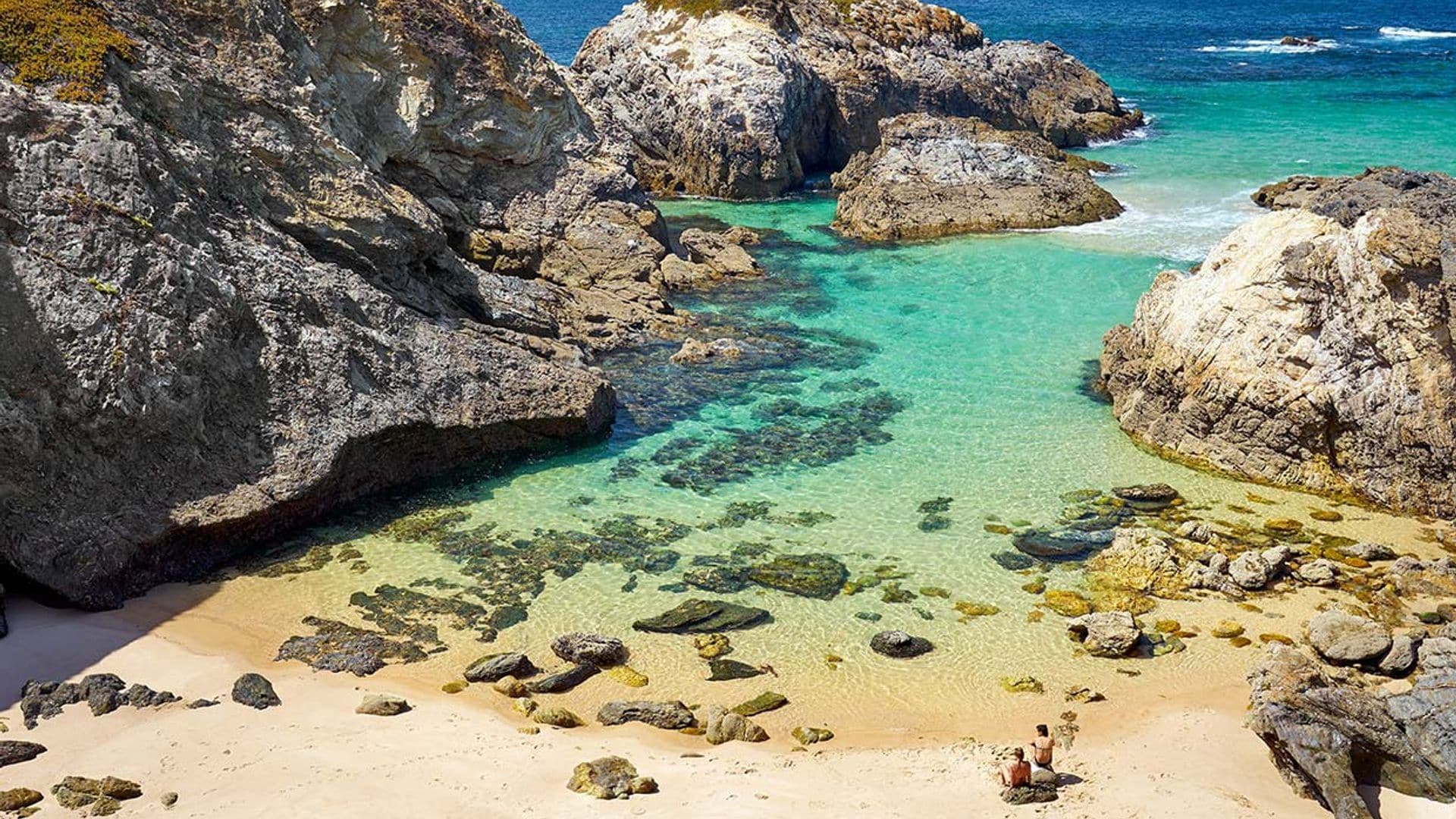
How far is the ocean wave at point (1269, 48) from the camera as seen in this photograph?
97.2m

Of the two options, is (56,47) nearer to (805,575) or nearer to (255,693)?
(255,693)

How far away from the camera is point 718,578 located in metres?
20.2

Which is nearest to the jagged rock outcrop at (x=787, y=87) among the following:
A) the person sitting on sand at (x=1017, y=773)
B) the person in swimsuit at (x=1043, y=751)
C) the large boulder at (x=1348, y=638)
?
the large boulder at (x=1348, y=638)

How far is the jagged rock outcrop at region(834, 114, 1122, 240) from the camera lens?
148 ft

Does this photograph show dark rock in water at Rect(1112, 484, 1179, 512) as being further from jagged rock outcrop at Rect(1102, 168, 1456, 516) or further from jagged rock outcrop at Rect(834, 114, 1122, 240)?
jagged rock outcrop at Rect(834, 114, 1122, 240)

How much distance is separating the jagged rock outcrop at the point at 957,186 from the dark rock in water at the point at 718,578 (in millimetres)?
25899

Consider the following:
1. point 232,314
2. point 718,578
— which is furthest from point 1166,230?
point 232,314

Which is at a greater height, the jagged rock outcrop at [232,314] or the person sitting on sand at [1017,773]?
the jagged rock outcrop at [232,314]

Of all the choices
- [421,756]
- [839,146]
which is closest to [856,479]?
[421,756]

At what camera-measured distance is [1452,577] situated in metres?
19.7

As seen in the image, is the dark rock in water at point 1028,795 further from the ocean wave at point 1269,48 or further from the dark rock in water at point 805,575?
the ocean wave at point 1269,48

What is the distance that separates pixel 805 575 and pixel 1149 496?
287 inches

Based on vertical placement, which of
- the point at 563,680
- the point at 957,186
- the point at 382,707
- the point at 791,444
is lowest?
the point at 563,680

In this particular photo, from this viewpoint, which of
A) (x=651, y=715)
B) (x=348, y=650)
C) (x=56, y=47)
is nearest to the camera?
(x=651, y=715)
